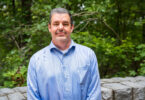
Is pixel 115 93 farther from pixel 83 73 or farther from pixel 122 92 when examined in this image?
pixel 83 73

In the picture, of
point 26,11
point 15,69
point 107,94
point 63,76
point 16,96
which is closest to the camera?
point 63,76

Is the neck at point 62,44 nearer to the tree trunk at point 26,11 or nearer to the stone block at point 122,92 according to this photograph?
the stone block at point 122,92

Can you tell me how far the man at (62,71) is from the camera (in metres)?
1.50

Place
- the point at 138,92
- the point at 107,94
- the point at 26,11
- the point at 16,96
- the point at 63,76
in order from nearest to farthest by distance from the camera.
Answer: the point at 63,76 → the point at 16,96 → the point at 107,94 → the point at 138,92 → the point at 26,11

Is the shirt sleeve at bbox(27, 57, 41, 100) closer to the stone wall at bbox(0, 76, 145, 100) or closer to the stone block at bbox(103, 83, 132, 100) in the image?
the stone wall at bbox(0, 76, 145, 100)

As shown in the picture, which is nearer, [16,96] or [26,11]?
[16,96]

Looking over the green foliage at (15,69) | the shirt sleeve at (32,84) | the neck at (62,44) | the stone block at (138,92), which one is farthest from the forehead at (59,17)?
the green foliage at (15,69)

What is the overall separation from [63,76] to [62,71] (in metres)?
0.04

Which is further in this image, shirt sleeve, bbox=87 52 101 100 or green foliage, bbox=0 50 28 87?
green foliage, bbox=0 50 28 87

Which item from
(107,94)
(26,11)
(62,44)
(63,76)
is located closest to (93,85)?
(63,76)

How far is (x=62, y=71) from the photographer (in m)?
1.52

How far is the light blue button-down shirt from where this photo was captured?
1.50 m

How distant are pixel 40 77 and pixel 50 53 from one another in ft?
0.76

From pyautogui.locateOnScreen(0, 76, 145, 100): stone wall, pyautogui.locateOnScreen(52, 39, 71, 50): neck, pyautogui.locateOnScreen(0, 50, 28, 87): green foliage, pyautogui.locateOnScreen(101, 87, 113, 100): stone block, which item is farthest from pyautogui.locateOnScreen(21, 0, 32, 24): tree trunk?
pyautogui.locateOnScreen(52, 39, 71, 50): neck
